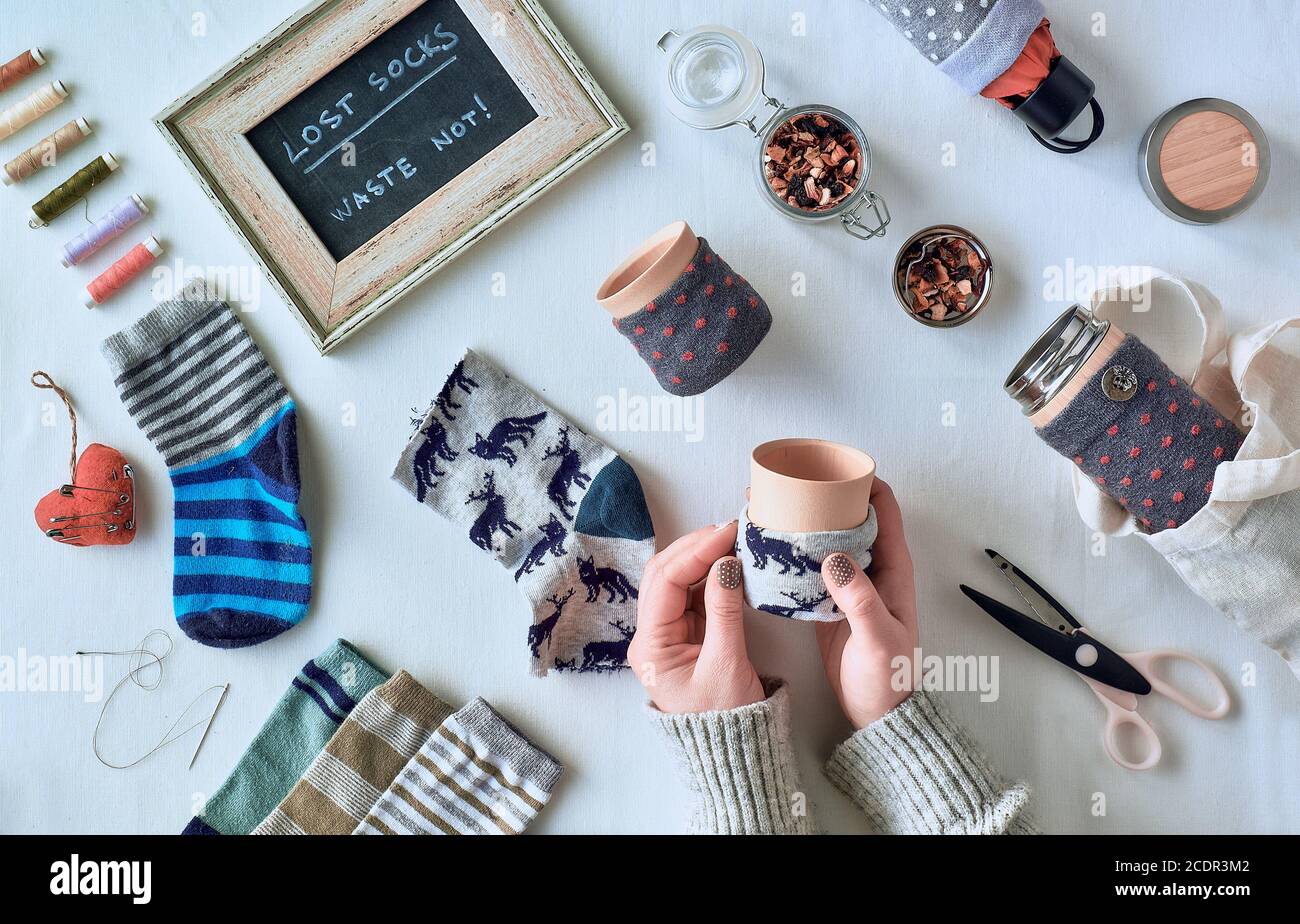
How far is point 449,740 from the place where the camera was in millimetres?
900

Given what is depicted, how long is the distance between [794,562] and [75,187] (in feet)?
2.69

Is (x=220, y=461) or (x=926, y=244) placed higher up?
(x=220, y=461)

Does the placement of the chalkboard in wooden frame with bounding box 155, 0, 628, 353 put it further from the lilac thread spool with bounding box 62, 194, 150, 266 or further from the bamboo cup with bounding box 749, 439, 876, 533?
the bamboo cup with bounding box 749, 439, 876, 533

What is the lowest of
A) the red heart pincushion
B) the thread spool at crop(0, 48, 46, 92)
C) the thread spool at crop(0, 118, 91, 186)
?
the red heart pincushion

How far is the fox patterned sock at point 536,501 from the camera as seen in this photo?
35.7 inches

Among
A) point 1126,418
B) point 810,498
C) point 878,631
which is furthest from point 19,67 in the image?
point 1126,418

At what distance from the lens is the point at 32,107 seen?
913 mm

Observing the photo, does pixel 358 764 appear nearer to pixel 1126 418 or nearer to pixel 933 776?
pixel 933 776

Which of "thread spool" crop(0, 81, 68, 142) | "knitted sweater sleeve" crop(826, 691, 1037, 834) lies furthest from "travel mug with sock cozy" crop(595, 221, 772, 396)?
"thread spool" crop(0, 81, 68, 142)

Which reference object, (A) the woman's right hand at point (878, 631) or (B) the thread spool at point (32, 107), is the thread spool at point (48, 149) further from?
(A) the woman's right hand at point (878, 631)

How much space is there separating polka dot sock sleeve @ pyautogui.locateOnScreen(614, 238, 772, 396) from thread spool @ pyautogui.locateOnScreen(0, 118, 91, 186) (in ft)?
1.98

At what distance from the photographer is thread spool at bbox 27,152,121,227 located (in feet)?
3.00

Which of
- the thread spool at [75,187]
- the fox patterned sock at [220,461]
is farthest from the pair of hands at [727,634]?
the thread spool at [75,187]
